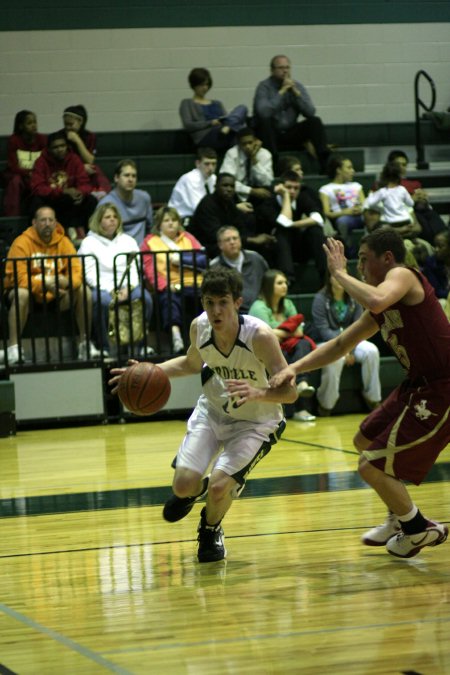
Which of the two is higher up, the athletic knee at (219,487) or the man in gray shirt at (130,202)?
the man in gray shirt at (130,202)

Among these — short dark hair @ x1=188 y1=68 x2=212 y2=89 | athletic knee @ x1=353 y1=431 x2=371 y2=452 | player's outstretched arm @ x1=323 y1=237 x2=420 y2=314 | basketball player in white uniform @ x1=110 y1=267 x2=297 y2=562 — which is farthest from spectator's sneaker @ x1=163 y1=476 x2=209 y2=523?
short dark hair @ x1=188 y1=68 x2=212 y2=89

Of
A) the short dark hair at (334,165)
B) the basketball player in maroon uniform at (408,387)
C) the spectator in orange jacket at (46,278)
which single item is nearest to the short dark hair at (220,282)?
the basketball player in maroon uniform at (408,387)

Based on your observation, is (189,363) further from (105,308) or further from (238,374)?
(105,308)

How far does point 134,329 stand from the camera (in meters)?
9.89

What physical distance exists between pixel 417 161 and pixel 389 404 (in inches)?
351

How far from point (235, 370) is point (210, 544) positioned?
0.75 metres

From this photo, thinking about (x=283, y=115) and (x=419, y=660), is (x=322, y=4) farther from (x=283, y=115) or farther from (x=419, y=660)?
(x=419, y=660)

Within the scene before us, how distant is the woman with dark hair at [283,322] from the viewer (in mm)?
9625

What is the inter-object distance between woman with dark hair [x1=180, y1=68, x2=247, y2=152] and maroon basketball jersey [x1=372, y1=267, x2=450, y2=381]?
300 inches

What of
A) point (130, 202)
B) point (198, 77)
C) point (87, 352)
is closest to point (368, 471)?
point (87, 352)

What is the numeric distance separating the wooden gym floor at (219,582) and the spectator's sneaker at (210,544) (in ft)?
0.16

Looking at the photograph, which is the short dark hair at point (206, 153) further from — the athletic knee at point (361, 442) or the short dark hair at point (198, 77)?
the athletic knee at point (361, 442)

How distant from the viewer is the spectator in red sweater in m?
10.8

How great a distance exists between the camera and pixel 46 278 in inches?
388
